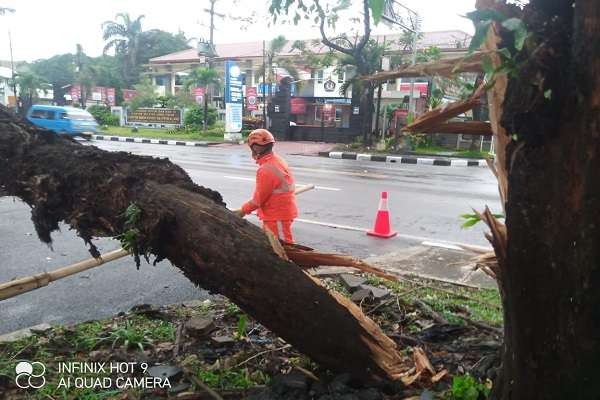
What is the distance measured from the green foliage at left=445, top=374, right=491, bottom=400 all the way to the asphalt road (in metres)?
2.66

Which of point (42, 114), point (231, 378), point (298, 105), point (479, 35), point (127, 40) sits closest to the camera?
point (479, 35)

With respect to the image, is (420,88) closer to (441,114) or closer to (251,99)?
(251,99)

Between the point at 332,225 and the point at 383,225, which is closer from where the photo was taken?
the point at 383,225

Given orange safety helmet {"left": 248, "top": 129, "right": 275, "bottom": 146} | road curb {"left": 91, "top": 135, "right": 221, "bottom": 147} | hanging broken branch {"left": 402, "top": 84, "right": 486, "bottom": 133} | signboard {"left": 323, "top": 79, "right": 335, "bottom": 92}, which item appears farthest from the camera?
signboard {"left": 323, "top": 79, "right": 335, "bottom": 92}

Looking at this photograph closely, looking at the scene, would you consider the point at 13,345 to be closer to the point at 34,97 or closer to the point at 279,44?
the point at 279,44

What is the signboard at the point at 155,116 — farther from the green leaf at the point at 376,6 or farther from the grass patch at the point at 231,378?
the green leaf at the point at 376,6

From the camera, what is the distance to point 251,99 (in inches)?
1156

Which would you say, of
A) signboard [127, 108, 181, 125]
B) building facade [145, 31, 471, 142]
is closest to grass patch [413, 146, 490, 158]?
building facade [145, 31, 471, 142]

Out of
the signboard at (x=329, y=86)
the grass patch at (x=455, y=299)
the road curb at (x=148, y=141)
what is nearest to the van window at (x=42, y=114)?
the road curb at (x=148, y=141)

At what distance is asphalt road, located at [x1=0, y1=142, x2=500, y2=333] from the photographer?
4.01 meters

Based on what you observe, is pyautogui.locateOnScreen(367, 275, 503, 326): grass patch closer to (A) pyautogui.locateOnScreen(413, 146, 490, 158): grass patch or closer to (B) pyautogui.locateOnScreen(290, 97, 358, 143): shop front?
(A) pyautogui.locateOnScreen(413, 146, 490, 158): grass patch

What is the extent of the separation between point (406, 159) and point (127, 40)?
44.1 metres

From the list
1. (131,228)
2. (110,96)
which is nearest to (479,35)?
(131,228)

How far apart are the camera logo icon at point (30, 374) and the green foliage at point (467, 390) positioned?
6.41ft
